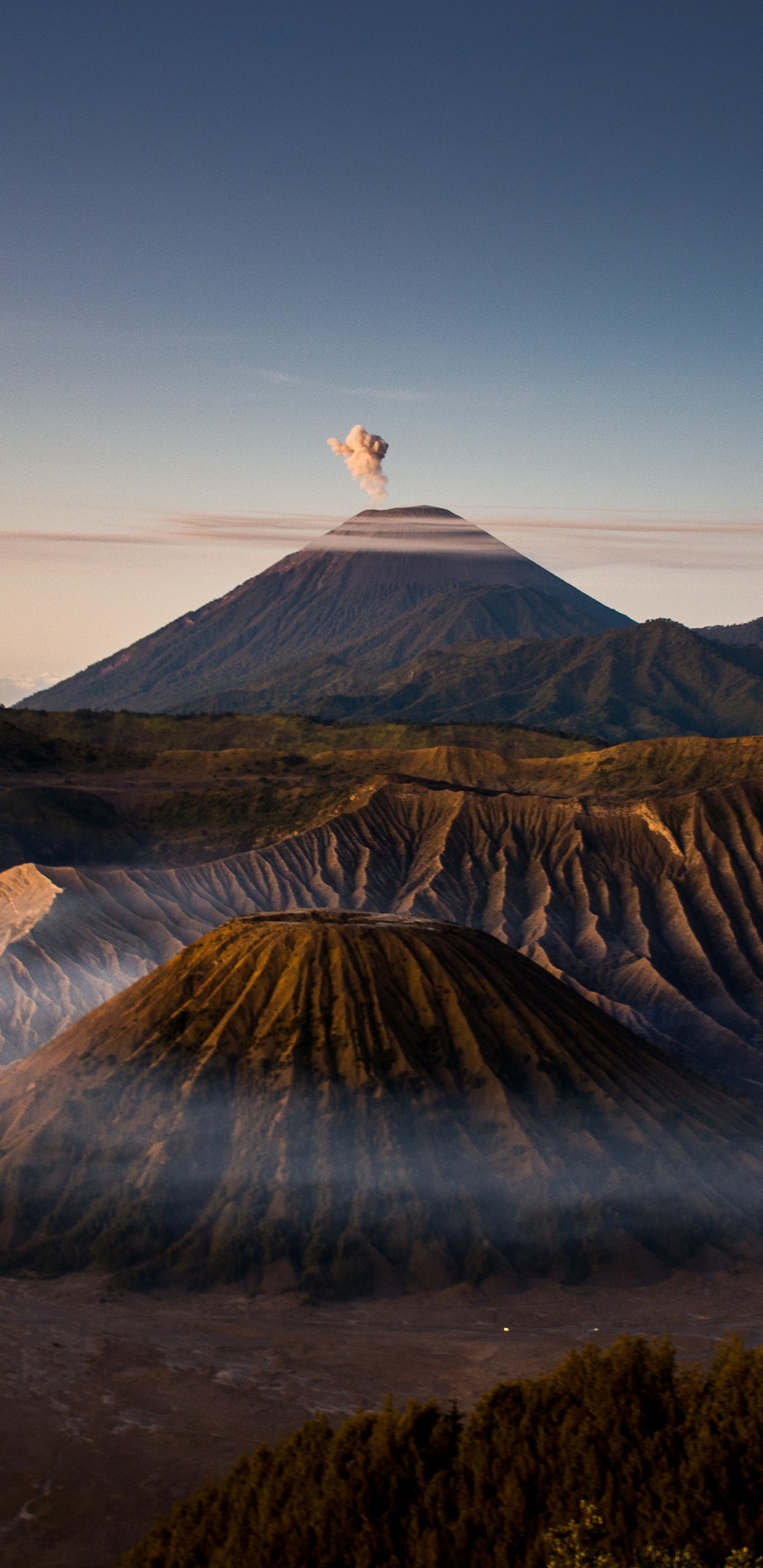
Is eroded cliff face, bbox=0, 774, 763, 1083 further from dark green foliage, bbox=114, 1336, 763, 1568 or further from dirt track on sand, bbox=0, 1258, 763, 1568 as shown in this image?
dark green foliage, bbox=114, 1336, 763, 1568

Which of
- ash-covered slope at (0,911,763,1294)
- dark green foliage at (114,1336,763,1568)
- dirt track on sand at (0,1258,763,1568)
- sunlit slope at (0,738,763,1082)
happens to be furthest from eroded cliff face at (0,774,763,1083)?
dark green foliage at (114,1336,763,1568)

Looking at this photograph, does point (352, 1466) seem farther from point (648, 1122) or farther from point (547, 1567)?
point (648, 1122)

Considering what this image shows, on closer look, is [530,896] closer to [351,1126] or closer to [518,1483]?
[351,1126]

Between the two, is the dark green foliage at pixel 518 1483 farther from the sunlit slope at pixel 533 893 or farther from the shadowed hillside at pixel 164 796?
the shadowed hillside at pixel 164 796

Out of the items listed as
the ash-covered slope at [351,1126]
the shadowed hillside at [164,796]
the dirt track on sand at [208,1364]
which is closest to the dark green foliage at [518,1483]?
the dirt track on sand at [208,1364]

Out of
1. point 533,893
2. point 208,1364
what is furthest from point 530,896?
point 208,1364
